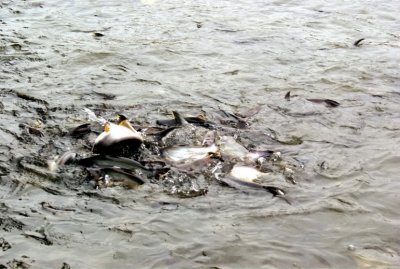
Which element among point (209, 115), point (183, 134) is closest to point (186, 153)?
point (183, 134)

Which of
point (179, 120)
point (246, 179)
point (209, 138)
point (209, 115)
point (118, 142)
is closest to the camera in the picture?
point (246, 179)

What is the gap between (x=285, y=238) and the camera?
14.3 feet

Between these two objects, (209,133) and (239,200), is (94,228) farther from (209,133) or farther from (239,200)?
(209,133)

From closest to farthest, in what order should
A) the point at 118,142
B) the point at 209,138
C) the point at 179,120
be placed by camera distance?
the point at 118,142 → the point at 209,138 → the point at 179,120

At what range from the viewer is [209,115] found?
22.2 ft

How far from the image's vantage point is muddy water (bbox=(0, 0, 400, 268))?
4.24 m

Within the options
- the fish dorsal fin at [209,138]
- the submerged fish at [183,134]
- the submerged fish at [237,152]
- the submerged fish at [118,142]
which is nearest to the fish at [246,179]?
the submerged fish at [237,152]

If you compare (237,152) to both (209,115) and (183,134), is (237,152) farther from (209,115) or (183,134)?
(209,115)

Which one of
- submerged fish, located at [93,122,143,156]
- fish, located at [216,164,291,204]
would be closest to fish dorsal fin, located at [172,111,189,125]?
submerged fish, located at [93,122,143,156]

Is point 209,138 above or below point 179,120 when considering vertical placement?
below

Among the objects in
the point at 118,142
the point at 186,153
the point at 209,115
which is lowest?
the point at 209,115

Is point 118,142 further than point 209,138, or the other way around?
point 209,138

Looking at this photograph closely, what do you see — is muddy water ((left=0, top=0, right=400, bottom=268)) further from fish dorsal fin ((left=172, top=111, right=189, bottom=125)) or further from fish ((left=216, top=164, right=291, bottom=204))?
fish dorsal fin ((left=172, top=111, right=189, bottom=125))

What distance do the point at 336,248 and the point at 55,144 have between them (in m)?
3.34
